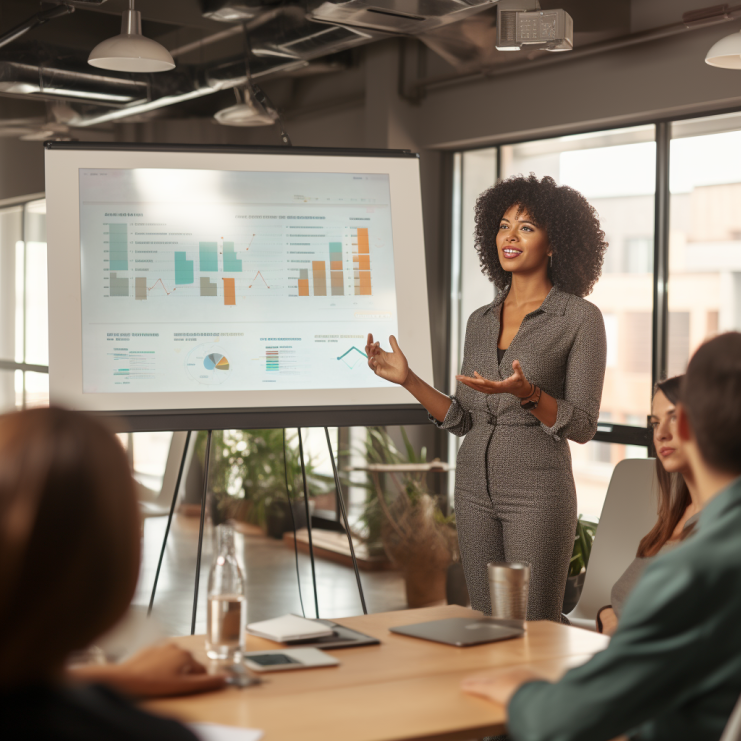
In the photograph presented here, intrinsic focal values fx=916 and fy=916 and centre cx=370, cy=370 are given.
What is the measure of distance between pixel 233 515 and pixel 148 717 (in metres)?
5.64

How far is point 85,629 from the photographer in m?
0.70

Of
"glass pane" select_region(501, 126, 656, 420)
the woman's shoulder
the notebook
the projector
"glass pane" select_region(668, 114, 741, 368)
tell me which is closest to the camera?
the notebook

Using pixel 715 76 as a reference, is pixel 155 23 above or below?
above

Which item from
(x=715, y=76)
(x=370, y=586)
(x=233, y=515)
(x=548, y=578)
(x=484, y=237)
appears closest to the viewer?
(x=548, y=578)

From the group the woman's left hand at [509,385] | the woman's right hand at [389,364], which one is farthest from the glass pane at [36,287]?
the woman's left hand at [509,385]

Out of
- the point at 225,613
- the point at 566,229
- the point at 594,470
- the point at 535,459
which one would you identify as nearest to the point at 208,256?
the point at 566,229

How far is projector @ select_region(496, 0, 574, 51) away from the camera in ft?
11.7

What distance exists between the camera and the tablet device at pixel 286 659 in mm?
Answer: 1463

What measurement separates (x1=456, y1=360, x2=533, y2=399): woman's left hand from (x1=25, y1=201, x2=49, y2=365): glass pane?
13.7 ft

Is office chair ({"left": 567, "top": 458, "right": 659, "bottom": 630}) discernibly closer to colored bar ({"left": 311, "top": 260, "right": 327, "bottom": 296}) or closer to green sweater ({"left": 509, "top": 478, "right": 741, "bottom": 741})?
colored bar ({"left": 311, "top": 260, "right": 327, "bottom": 296})

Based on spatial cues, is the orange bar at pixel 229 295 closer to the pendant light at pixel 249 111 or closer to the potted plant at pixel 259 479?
the pendant light at pixel 249 111

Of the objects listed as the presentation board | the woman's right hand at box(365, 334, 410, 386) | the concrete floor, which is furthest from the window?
the woman's right hand at box(365, 334, 410, 386)

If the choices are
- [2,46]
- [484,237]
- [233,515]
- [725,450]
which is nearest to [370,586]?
[233,515]

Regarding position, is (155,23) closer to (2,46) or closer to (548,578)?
(2,46)
